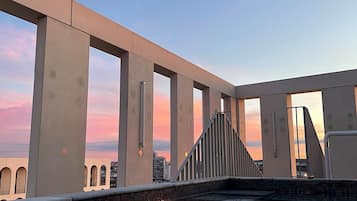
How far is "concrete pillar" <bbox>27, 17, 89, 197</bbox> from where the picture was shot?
3.64m

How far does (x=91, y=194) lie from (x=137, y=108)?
3.65 metres

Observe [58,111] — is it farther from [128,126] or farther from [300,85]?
[300,85]

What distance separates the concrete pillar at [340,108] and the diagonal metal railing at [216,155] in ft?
11.0

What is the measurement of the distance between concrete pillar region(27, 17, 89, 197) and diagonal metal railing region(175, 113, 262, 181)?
173 centimetres

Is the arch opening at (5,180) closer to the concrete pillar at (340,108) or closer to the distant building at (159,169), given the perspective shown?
the distant building at (159,169)

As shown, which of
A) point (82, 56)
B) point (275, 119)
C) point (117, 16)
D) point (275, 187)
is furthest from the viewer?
point (275, 119)

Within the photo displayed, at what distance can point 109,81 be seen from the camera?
5.80m

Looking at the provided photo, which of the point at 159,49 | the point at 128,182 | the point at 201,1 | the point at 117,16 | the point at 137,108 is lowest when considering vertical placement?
the point at 128,182

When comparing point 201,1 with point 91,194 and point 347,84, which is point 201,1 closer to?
point 347,84

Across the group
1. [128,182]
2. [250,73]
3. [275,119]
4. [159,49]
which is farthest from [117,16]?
[275,119]

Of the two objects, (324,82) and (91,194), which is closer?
(91,194)

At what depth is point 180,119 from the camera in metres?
6.16

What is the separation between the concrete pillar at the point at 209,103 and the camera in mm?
7105

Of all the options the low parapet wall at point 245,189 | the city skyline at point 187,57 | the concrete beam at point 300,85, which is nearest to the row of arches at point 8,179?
the city skyline at point 187,57
